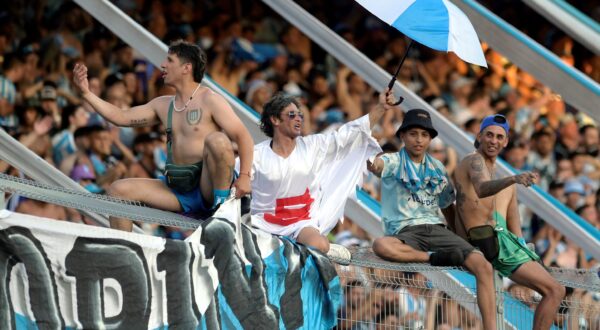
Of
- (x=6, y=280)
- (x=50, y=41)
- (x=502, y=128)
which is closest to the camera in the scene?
(x=6, y=280)

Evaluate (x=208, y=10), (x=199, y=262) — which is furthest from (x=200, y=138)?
(x=208, y=10)

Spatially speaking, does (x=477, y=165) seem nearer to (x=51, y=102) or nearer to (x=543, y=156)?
(x=51, y=102)

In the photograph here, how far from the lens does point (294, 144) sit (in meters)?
8.63

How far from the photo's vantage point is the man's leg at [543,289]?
26.4 ft

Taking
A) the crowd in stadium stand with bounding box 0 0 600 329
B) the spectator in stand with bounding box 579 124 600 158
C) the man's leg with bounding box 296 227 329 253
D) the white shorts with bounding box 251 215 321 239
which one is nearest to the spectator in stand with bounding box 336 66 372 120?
the crowd in stadium stand with bounding box 0 0 600 329

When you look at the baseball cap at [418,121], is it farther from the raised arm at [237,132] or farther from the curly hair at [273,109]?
the raised arm at [237,132]

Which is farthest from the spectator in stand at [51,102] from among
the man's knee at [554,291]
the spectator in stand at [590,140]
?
the spectator in stand at [590,140]

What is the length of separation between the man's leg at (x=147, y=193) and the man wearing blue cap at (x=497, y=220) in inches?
Answer: 67.8

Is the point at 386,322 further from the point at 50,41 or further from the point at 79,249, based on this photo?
the point at 50,41

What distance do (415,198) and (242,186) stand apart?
4.07 feet

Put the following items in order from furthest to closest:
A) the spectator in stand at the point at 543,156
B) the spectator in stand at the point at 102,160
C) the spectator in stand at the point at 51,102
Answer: the spectator in stand at the point at 543,156
the spectator in stand at the point at 51,102
the spectator in stand at the point at 102,160

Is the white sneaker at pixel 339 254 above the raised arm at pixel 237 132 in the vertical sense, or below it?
below

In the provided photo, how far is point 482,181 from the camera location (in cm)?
823

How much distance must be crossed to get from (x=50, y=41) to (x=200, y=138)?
3600mm
